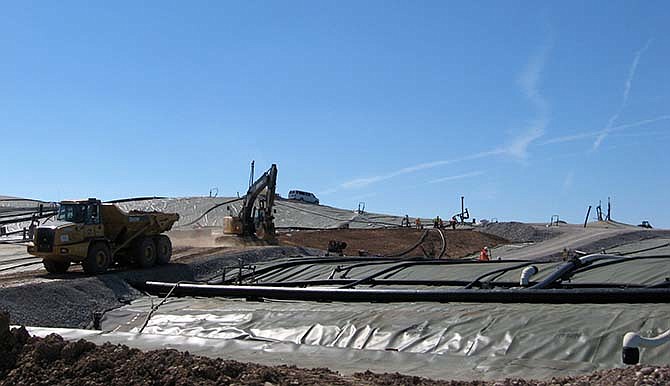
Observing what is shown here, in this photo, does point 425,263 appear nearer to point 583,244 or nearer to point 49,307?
→ point 49,307

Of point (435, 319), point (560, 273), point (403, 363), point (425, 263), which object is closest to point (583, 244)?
point (425, 263)

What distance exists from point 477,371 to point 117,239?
17.7m

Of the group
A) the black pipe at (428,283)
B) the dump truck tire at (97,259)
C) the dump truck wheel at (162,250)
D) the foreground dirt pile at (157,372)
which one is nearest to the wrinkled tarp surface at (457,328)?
the black pipe at (428,283)

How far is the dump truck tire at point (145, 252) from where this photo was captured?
2264 cm

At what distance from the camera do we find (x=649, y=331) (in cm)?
791

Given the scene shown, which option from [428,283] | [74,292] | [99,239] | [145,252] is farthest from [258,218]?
[428,283]

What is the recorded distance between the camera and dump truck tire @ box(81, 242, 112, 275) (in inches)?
806

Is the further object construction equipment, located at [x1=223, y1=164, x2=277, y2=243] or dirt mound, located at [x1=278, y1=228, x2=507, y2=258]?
dirt mound, located at [x1=278, y1=228, x2=507, y2=258]

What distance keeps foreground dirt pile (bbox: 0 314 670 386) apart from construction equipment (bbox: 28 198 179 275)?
13921 millimetres

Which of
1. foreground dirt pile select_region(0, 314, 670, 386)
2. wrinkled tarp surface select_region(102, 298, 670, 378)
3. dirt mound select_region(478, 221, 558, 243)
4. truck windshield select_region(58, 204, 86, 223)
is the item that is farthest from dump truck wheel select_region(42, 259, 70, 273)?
dirt mound select_region(478, 221, 558, 243)

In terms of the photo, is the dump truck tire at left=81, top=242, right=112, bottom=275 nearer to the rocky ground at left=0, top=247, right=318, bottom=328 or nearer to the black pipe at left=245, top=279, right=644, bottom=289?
the rocky ground at left=0, top=247, right=318, bottom=328

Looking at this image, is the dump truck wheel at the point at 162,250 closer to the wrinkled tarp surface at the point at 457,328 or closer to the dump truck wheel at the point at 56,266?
the dump truck wheel at the point at 56,266

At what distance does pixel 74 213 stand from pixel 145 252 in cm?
287

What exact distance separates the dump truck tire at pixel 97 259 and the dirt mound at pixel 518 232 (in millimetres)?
28370
